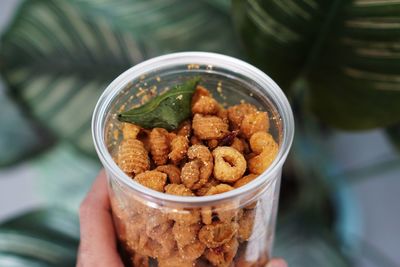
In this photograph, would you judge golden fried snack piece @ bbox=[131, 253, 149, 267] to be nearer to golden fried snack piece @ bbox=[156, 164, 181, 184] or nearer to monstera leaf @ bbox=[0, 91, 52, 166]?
golden fried snack piece @ bbox=[156, 164, 181, 184]

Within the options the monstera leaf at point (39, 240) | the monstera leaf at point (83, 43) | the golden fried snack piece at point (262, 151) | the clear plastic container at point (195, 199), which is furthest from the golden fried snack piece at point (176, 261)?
the monstera leaf at point (83, 43)

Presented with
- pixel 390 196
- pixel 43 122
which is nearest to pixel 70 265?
pixel 43 122

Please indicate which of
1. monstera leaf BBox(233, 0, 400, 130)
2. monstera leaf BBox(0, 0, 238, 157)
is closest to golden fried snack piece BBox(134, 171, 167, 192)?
monstera leaf BBox(233, 0, 400, 130)

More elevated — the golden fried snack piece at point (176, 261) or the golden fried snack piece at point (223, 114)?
the golden fried snack piece at point (223, 114)

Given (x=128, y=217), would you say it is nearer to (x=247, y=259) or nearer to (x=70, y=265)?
(x=247, y=259)

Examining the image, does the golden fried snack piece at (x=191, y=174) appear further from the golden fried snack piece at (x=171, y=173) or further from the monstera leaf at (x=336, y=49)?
the monstera leaf at (x=336, y=49)

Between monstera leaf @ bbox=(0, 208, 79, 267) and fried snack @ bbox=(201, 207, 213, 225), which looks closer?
fried snack @ bbox=(201, 207, 213, 225)
